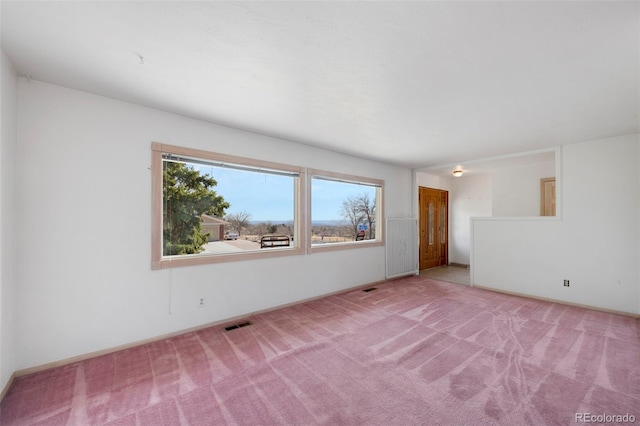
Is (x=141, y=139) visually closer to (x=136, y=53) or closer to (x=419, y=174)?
(x=136, y=53)

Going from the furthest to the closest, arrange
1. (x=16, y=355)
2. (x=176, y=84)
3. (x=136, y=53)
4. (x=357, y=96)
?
(x=357, y=96) < (x=176, y=84) < (x=16, y=355) < (x=136, y=53)

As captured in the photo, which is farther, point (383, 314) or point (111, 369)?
point (383, 314)

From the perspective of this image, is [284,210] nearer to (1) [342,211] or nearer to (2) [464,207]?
(1) [342,211]

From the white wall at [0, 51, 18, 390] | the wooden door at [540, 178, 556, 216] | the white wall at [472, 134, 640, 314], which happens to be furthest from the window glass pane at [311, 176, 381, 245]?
the wooden door at [540, 178, 556, 216]

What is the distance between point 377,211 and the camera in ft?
18.0

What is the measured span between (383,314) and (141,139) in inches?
144

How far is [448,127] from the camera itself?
331 cm

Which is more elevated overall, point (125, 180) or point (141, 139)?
point (141, 139)

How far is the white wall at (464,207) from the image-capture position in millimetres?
6734

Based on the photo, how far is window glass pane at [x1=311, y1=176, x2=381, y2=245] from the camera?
4.37 metres

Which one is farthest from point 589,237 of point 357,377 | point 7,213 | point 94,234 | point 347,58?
point 7,213

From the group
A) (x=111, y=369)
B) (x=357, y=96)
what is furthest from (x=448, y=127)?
(x=111, y=369)

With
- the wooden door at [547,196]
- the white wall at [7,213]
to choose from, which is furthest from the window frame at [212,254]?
the wooden door at [547,196]

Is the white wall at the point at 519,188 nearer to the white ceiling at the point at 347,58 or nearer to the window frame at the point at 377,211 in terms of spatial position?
the white ceiling at the point at 347,58
